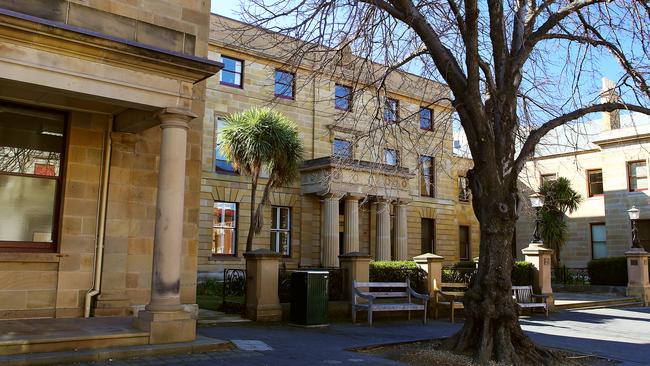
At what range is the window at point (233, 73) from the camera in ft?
79.9

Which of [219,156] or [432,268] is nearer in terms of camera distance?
[432,268]

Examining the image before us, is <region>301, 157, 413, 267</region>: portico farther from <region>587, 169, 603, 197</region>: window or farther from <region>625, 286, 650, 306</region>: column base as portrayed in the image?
<region>587, 169, 603, 197</region>: window

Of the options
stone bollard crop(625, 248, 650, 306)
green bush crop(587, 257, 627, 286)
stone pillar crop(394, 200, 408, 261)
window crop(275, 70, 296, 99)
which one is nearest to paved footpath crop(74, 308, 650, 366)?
window crop(275, 70, 296, 99)

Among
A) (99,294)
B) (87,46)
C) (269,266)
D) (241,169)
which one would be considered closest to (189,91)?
(87,46)

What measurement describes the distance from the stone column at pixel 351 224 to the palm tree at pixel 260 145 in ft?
17.7

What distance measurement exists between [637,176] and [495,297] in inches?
1077

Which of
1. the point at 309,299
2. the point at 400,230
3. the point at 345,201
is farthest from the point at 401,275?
the point at 400,230

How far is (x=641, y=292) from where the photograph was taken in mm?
21375

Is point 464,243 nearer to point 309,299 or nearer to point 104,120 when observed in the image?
point 309,299

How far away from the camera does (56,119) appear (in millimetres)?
9344

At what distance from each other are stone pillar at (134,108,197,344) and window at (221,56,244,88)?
16.3 meters

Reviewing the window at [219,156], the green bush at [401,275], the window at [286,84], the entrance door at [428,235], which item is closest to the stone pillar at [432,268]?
the green bush at [401,275]

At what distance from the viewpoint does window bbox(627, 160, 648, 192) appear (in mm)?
30594

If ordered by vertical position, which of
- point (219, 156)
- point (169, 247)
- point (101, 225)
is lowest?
point (169, 247)
